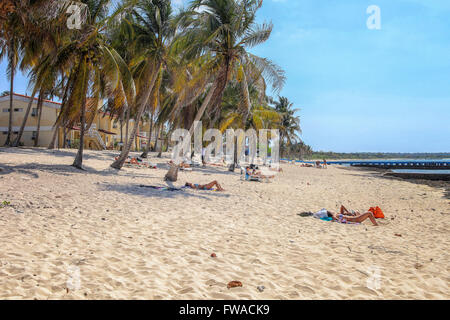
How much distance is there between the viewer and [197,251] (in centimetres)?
411

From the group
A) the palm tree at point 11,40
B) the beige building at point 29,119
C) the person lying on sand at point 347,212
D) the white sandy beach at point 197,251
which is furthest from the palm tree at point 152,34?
the beige building at point 29,119

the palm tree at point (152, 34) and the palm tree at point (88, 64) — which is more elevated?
the palm tree at point (152, 34)

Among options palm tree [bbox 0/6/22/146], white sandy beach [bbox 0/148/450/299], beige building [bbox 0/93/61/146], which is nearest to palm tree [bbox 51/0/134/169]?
palm tree [bbox 0/6/22/146]

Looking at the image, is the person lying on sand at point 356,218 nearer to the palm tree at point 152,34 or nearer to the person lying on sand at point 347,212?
the person lying on sand at point 347,212

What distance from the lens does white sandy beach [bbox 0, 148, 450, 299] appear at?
2.97 meters

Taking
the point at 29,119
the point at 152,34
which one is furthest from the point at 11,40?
the point at 29,119

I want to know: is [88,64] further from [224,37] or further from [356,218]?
[356,218]

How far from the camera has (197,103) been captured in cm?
2169

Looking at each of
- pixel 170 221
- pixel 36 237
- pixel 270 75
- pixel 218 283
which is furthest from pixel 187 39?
pixel 218 283

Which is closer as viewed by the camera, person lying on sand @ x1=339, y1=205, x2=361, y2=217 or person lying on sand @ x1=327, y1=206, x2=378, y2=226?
person lying on sand @ x1=327, y1=206, x2=378, y2=226

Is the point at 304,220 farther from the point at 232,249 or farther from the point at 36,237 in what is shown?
the point at 36,237

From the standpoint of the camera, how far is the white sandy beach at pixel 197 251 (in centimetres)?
297

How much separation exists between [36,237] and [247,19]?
11.1m

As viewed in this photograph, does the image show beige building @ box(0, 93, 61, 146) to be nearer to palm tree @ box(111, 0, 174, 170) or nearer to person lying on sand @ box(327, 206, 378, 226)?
palm tree @ box(111, 0, 174, 170)
